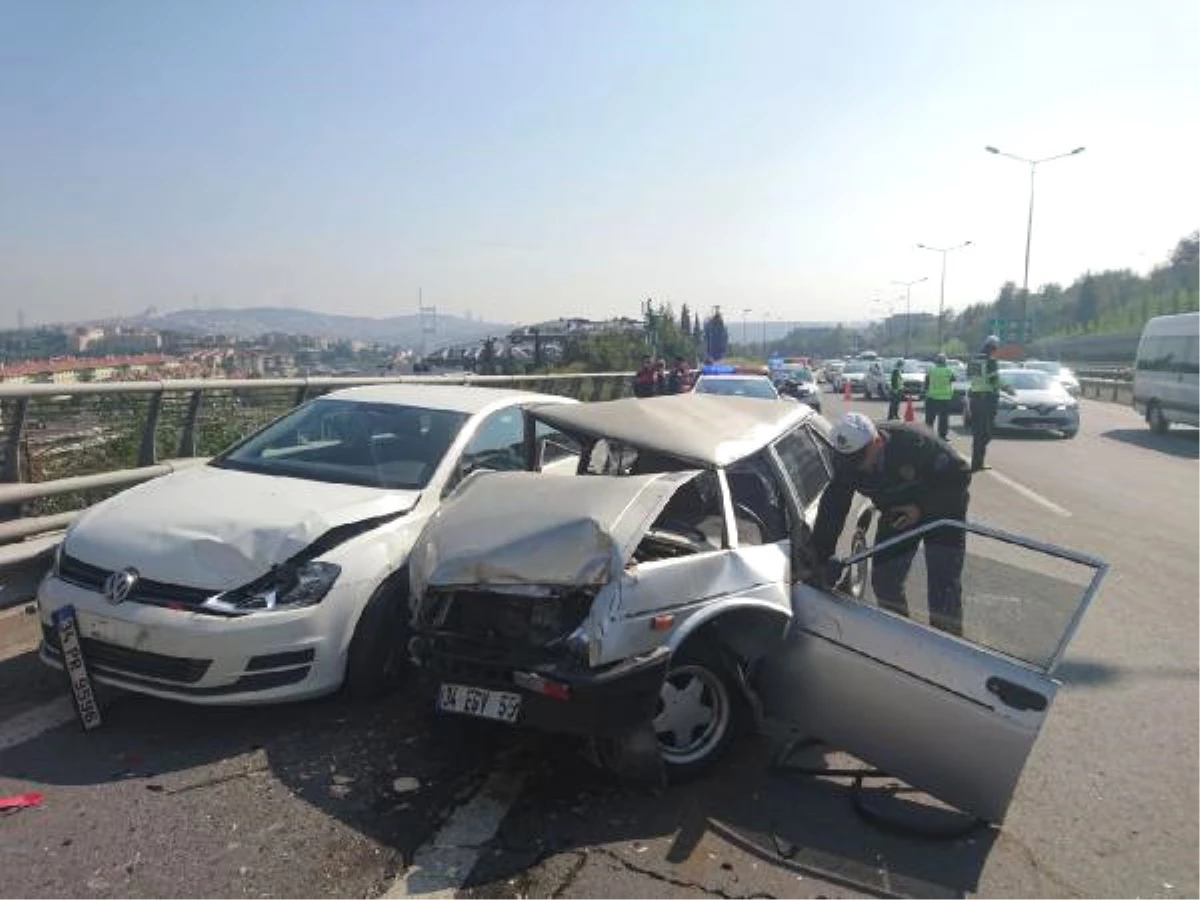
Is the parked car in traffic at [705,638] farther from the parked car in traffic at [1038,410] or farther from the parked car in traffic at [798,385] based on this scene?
the parked car in traffic at [798,385]

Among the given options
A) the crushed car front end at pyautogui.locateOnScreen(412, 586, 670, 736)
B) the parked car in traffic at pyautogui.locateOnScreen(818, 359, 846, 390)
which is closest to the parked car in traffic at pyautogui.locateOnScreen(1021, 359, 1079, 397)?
the parked car in traffic at pyautogui.locateOnScreen(818, 359, 846, 390)

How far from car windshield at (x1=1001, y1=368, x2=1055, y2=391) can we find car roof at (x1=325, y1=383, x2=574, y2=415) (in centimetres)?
1794

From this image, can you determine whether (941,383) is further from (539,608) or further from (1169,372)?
(539,608)

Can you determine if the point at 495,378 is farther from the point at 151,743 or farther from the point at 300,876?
the point at 300,876

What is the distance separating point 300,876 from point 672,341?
50.1m

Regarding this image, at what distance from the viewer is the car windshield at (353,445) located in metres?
5.41

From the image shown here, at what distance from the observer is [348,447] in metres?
5.72

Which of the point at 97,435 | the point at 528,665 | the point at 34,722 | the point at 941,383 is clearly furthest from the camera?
the point at 941,383

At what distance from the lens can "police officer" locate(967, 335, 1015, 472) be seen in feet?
49.6

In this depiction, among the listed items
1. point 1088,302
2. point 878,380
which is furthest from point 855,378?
point 1088,302

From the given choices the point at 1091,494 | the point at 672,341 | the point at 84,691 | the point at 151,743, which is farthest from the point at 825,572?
the point at 672,341

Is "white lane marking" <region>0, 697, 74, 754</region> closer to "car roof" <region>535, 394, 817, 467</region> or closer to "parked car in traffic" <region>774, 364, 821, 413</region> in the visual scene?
"car roof" <region>535, 394, 817, 467</region>

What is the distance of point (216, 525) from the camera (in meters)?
4.43

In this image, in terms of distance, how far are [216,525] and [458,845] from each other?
1922 mm
